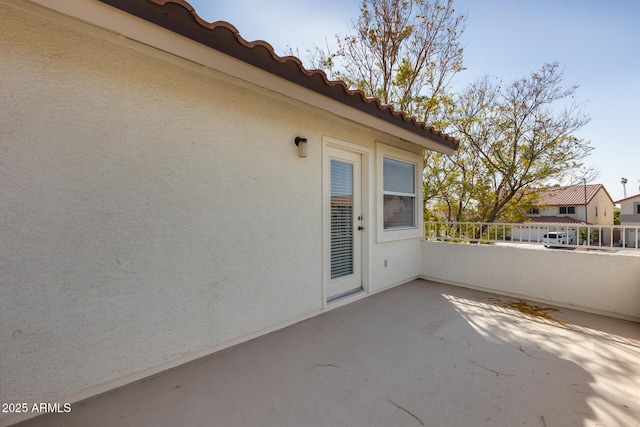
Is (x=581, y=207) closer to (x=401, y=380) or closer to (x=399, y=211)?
(x=399, y=211)

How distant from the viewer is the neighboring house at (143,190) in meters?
2.12

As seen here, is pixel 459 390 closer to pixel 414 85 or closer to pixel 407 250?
pixel 407 250

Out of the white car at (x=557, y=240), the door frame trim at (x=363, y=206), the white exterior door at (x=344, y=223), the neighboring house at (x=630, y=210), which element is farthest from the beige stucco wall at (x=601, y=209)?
the white exterior door at (x=344, y=223)

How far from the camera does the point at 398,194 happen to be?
602 cm

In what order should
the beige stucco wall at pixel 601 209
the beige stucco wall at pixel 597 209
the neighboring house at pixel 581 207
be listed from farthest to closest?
the beige stucco wall at pixel 601 209
the beige stucco wall at pixel 597 209
the neighboring house at pixel 581 207

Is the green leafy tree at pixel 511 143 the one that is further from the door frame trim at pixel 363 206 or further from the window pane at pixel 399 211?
the door frame trim at pixel 363 206

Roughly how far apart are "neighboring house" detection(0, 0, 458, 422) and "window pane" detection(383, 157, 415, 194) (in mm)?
1677

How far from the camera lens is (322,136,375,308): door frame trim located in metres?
4.36

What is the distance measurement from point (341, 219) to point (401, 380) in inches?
108

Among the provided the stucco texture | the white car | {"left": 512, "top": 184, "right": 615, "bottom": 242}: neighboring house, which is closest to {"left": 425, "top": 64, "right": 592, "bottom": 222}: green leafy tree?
the white car

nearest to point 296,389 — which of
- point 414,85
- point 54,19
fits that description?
point 54,19

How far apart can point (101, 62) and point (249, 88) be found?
148 centimetres

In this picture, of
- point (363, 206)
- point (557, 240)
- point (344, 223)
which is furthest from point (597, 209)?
point (344, 223)

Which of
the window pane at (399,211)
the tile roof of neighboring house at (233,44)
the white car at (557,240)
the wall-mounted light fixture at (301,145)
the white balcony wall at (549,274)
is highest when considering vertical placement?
the tile roof of neighboring house at (233,44)
